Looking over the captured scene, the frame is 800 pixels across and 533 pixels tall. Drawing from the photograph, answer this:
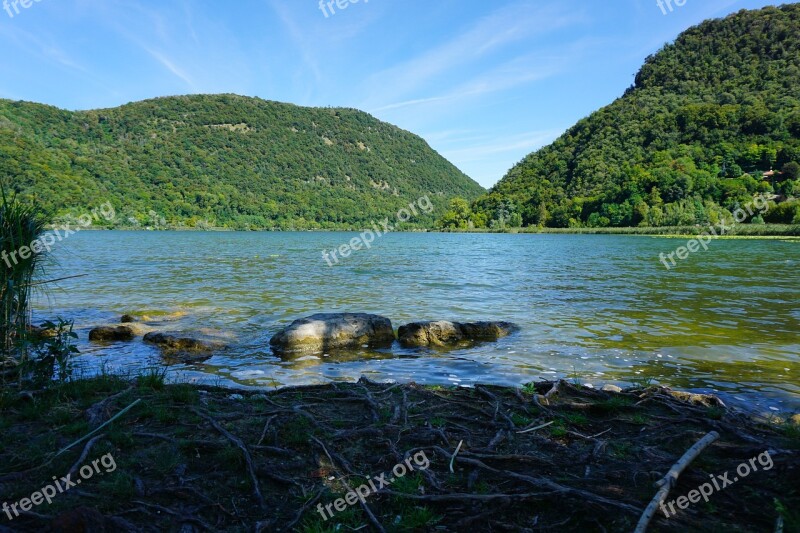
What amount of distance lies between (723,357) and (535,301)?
914cm

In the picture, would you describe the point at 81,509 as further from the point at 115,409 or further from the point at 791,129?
the point at 791,129

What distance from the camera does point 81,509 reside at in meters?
3.15

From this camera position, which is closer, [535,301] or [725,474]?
[725,474]

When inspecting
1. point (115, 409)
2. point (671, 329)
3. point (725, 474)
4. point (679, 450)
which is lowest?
point (671, 329)

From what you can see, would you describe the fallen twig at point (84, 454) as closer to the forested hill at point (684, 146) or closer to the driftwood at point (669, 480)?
the driftwood at point (669, 480)

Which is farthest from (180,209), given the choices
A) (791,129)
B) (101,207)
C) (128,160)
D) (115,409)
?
(791,129)

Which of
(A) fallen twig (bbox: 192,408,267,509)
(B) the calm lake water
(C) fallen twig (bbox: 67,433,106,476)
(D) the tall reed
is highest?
(D) the tall reed

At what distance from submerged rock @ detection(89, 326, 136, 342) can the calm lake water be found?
0.78m

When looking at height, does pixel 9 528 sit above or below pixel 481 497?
above

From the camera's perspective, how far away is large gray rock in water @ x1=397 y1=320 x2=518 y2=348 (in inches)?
476

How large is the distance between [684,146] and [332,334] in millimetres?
150338

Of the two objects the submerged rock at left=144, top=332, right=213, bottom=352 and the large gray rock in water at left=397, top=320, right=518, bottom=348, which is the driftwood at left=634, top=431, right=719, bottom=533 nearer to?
the large gray rock in water at left=397, top=320, right=518, bottom=348

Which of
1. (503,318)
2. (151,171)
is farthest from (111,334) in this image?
(151,171)

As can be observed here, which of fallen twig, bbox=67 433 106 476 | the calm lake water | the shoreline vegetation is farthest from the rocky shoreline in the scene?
fallen twig, bbox=67 433 106 476
